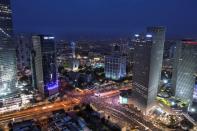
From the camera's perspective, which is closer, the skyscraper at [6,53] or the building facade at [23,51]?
the skyscraper at [6,53]

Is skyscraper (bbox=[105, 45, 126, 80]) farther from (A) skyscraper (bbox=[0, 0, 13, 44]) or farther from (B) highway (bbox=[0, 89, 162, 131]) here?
(A) skyscraper (bbox=[0, 0, 13, 44])

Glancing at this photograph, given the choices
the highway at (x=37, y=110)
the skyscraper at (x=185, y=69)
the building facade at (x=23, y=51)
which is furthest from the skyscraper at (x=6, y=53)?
the skyscraper at (x=185, y=69)

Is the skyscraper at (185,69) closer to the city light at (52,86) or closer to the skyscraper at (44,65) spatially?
the city light at (52,86)

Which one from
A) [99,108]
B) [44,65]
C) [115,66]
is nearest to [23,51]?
[44,65]

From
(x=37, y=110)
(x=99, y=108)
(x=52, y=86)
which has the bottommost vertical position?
(x=37, y=110)

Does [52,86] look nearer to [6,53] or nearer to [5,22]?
[6,53]

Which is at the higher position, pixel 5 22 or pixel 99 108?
pixel 5 22
